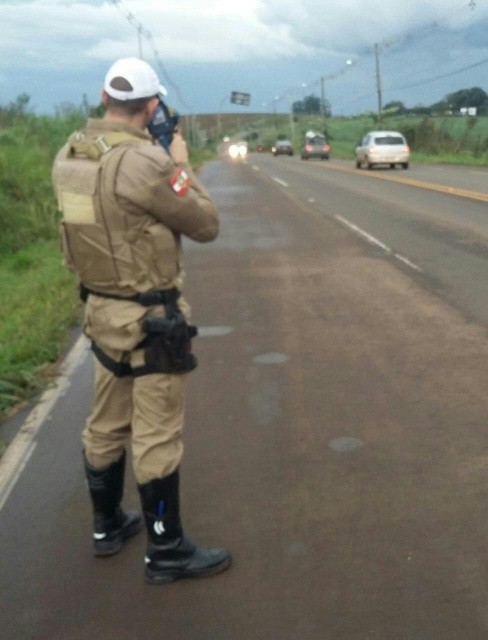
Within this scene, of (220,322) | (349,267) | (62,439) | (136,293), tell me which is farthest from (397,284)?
(136,293)

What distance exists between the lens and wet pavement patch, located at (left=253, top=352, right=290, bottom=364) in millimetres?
7953

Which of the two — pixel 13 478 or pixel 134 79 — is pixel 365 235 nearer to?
pixel 13 478

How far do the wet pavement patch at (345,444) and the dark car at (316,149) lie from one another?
2332 inches

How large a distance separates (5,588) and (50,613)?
33 cm

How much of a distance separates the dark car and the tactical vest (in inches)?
2399

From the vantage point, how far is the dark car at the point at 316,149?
64188mm

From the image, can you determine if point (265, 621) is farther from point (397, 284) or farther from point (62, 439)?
point (397, 284)

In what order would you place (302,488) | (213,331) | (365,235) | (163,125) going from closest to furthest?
(163,125), (302,488), (213,331), (365,235)

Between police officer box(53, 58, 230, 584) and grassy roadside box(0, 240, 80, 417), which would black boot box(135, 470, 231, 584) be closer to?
police officer box(53, 58, 230, 584)

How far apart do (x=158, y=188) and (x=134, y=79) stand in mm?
451

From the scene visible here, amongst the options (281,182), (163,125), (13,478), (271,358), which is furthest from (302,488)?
(281,182)

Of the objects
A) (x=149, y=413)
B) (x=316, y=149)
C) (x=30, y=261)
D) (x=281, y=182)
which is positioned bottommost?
(x=316, y=149)

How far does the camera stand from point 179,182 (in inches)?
154

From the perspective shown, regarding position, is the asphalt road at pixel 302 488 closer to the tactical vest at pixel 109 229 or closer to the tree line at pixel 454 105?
the tactical vest at pixel 109 229
